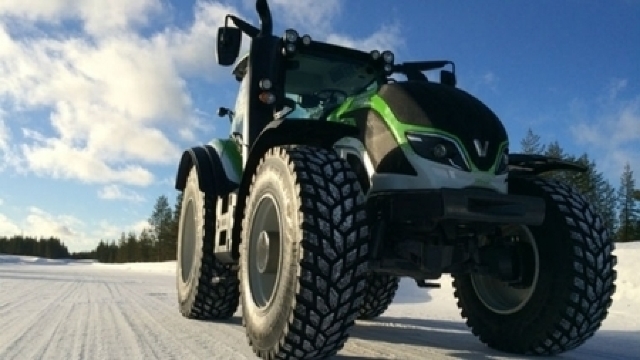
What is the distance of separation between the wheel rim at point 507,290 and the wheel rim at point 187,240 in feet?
11.9

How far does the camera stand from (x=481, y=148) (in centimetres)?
390

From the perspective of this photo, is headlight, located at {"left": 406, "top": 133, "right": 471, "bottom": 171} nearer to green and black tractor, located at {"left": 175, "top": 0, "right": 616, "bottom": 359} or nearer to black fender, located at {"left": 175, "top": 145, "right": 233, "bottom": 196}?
green and black tractor, located at {"left": 175, "top": 0, "right": 616, "bottom": 359}

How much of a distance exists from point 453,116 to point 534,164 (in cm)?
107

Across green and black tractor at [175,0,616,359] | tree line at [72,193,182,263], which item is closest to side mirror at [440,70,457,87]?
green and black tractor at [175,0,616,359]

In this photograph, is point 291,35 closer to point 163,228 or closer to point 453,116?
point 453,116

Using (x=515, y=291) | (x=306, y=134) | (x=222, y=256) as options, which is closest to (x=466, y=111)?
(x=306, y=134)

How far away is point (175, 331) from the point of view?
16.8 ft

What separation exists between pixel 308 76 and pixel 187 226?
2.80m

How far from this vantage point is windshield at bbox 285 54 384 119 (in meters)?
5.61

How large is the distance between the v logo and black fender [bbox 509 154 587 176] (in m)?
0.68

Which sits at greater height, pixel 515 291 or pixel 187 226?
pixel 187 226

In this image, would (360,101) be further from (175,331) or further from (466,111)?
(175,331)

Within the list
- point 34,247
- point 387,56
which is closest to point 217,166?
point 387,56

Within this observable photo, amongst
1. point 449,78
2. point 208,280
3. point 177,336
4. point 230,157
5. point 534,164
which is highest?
point 449,78
